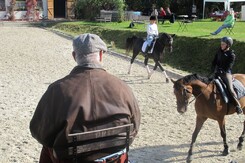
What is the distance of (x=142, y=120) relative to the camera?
8297mm

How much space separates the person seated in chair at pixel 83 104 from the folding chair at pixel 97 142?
34 millimetres

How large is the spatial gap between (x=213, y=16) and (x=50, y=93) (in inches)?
1317

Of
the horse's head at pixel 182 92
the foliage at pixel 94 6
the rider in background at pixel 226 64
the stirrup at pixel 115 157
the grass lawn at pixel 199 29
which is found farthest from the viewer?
the foliage at pixel 94 6

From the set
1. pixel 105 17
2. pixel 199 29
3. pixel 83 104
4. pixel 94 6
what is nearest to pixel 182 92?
pixel 83 104

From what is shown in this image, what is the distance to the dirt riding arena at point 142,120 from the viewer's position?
6.38m

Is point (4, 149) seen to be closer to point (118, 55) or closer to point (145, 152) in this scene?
point (145, 152)

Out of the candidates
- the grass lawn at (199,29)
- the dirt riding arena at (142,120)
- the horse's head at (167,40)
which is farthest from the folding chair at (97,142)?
the grass lawn at (199,29)

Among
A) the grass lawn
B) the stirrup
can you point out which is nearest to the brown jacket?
the stirrup

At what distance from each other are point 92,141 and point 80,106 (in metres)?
0.30

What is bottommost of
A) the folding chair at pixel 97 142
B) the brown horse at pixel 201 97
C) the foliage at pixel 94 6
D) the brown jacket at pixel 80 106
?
the brown horse at pixel 201 97

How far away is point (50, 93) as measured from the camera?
2.81m

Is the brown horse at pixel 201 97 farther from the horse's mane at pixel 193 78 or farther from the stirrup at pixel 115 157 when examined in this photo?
the stirrup at pixel 115 157

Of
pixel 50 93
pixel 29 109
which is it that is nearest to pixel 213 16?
pixel 29 109

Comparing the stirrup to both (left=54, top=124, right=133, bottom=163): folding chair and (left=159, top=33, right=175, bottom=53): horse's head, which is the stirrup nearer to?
(left=54, top=124, right=133, bottom=163): folding chair
